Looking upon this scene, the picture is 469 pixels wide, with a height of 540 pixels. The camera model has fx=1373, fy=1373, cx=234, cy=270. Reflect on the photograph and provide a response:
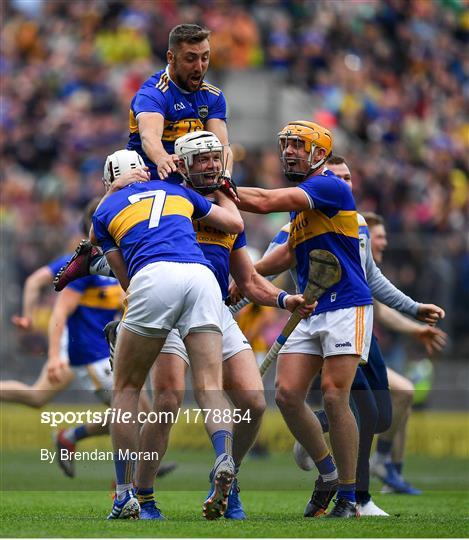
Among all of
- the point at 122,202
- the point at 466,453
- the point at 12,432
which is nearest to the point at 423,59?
the point at 466,453

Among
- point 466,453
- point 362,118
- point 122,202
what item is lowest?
point 466,453

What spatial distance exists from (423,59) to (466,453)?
9128 millimetres

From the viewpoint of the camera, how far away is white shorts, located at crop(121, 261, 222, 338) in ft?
26.8

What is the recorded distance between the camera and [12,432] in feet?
48.6

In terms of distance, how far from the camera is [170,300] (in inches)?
322

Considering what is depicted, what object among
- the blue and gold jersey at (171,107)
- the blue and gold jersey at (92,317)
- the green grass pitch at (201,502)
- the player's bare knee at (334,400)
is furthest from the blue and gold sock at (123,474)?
the blue and gold jersey at (92,317)

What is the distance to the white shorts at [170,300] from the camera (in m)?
8.18

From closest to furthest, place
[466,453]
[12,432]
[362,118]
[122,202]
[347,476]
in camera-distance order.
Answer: [122,202]
[347,476]
[12,432]
[466,453]
[362,118]

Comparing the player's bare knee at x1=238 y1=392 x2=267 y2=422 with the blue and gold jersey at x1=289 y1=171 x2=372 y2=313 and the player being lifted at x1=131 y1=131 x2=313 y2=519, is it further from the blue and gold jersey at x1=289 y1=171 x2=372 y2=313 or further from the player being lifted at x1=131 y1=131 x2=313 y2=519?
the blue and gold jersey at x1=289 y1=171 x2=372 y2=313

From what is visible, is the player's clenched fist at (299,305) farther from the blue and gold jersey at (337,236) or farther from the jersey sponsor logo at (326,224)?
the jersey sponsor logo at (326,224)

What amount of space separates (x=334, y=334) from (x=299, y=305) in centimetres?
32

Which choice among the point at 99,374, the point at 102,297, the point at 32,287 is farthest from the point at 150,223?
the point at 32,287

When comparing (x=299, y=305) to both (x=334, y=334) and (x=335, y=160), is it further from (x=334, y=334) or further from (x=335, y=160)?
(x=335, y=160)

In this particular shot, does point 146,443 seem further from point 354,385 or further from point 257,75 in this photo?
point 257,75
